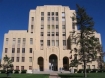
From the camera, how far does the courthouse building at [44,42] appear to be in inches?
2790

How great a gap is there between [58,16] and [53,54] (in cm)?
1857

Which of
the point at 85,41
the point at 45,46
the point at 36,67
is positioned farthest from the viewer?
the point at 45,46

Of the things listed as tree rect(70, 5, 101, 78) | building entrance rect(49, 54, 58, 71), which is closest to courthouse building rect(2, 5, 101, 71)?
building entrance rect(49, 54, 58, 71)

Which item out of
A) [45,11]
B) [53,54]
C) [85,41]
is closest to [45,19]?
[45,11]

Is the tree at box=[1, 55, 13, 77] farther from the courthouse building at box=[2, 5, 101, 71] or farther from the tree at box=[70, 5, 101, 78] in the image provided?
→ the courthouse building at box=[2, 5, 101, 71]

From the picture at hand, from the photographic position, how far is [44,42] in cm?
7669

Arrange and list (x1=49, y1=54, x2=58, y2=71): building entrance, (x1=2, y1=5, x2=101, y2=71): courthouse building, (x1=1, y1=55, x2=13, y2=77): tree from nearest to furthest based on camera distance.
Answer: (x1=1, y1=55, x2=13, y2=77): tree
(x1=2, y1=5, x2=101, y2=71): courthouse building
(x1=49, y1=54, x2=58, y2=71): building entrance

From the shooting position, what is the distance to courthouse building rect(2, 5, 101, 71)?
233ft

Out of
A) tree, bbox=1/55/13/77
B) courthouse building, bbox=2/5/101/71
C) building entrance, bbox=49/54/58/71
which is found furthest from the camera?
building entrance, bbox=49/54/58/71

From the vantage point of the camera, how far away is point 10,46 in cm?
7300

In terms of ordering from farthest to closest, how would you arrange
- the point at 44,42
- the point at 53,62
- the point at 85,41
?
the point at 44,42
the point at 53,62
the point at 85,41

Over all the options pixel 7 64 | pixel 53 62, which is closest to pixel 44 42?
pixel 53 62

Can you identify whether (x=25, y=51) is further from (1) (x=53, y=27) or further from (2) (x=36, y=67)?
(1) (x=53, y=27)

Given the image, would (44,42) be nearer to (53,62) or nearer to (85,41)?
(53,62)
